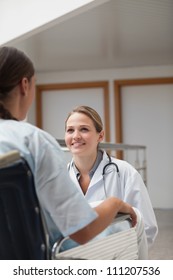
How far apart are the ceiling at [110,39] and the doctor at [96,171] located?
315cm

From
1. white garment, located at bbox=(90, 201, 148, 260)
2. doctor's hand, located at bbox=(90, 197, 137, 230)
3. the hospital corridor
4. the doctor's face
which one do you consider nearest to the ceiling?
the hospital corridor

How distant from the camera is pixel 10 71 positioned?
1.32 meters

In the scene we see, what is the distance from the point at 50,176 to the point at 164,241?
423cm

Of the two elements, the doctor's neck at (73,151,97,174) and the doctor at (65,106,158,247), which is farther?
the doctor's neck at (73,151,97,174)

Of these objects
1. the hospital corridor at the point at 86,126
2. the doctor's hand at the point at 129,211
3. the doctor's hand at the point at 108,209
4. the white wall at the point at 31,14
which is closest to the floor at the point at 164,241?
the hospital corridor at the point at 86,126

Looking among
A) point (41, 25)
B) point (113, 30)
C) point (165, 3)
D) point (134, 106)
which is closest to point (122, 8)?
point (165, 3)

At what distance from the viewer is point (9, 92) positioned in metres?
1.35

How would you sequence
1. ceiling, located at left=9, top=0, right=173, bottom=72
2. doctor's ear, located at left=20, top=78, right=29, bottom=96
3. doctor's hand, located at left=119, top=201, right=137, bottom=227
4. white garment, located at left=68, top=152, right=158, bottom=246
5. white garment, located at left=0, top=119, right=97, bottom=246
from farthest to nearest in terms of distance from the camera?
1. ceiling, located at left=9, top=0, right=173, bottom=72
2. white garment, located at left=68, top=152, right=158, bottom=246
3. doctor's hand, located at left=119, top=201, right=137, bottom=227
4. doctor's ear, located at left=20, top=78, right=29, bottom=96
5. white garment, located at left=0, top=119, right=97, bottom=246

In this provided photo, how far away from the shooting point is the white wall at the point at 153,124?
9.05 metres

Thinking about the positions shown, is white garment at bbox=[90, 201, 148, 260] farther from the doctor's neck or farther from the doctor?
the doctor's neck

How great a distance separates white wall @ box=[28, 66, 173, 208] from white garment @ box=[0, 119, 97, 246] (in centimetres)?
793

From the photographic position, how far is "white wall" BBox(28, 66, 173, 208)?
9047 mm
